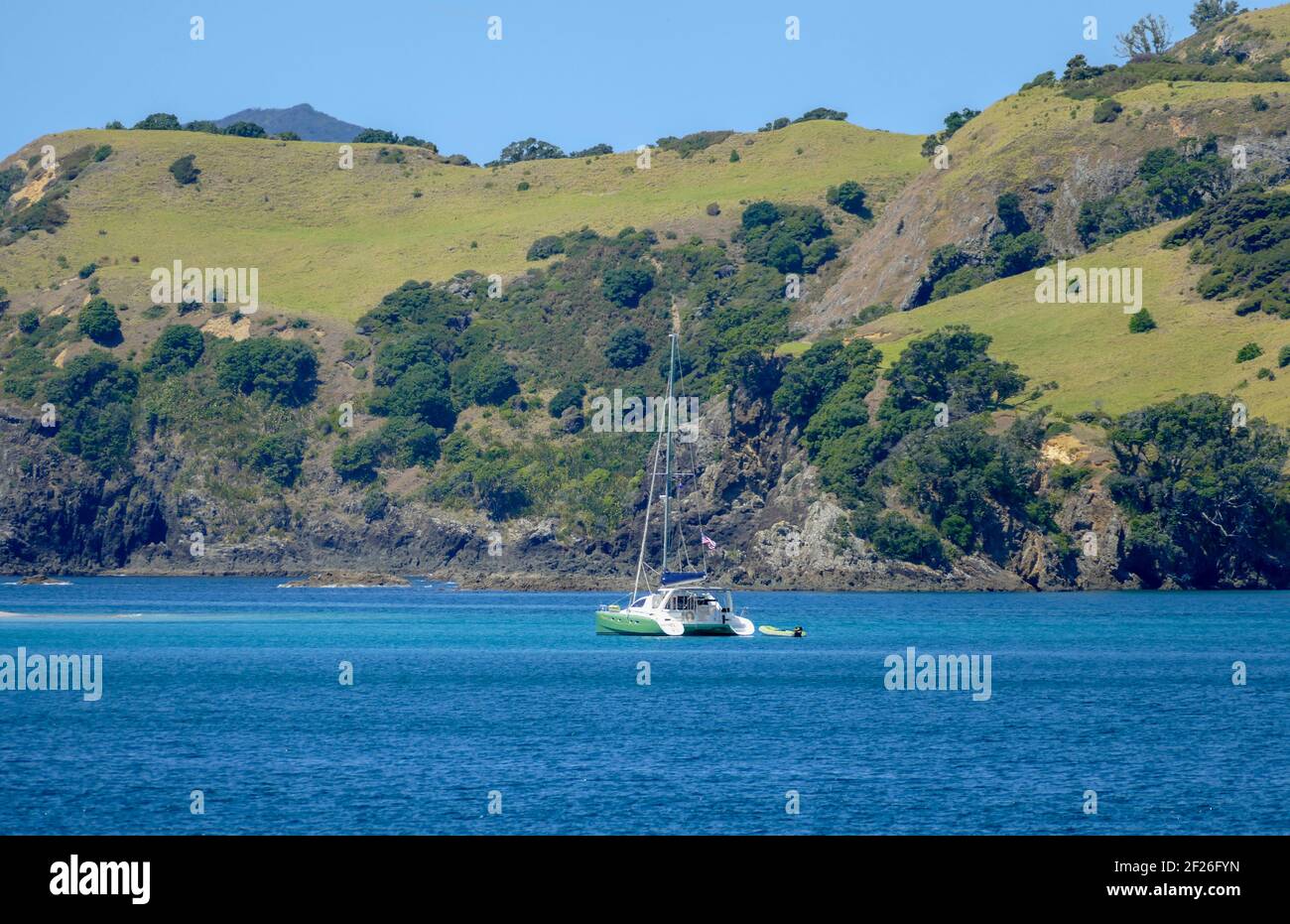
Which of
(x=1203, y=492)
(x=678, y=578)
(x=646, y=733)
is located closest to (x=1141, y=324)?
(x=1203, y=492)

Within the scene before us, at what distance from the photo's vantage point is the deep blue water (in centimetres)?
4312

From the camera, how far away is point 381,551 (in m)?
200

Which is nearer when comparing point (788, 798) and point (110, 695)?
point (788, 798)

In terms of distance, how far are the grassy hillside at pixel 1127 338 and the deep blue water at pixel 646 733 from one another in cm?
5613

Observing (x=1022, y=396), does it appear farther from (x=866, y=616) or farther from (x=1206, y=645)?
(x=1206, y=645)

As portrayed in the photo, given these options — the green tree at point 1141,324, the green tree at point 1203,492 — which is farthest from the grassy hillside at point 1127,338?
the green tree at point 1203,492

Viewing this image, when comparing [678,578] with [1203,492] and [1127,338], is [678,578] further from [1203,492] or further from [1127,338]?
[1127,338]

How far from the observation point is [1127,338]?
579ft

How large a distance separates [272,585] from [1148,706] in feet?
418

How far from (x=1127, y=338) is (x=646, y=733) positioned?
13011 centimetres

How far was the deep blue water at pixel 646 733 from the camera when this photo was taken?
1698 inches

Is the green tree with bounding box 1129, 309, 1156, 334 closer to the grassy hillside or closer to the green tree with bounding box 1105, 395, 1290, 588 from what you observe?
the grassy hillside

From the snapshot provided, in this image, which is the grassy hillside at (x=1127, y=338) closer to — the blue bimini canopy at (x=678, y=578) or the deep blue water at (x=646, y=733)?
the deep blue water at (x=646, y=733)
